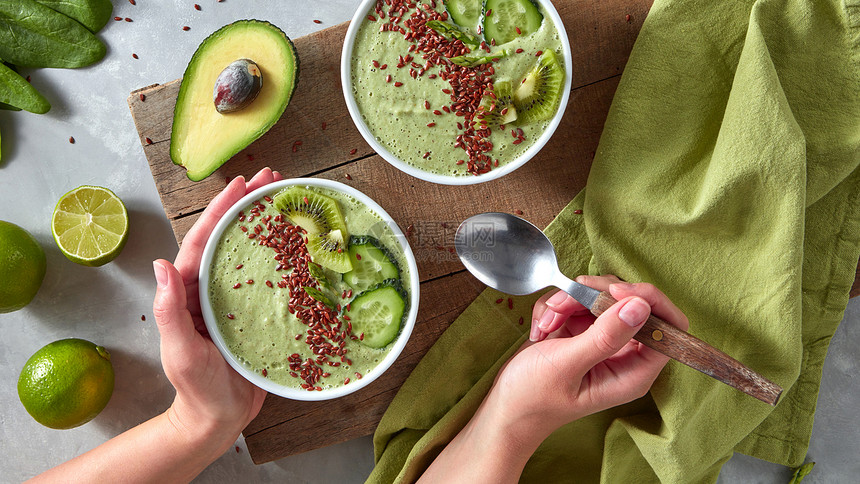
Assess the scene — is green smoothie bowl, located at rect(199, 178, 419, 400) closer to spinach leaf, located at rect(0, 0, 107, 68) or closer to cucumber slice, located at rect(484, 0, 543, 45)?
cucumber slice, located at rect(484, 0, 543, 45)

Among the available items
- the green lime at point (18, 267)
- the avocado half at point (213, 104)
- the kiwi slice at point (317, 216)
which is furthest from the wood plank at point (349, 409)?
the green lime at point (18, 267)

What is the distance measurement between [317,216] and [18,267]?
3.52 ft

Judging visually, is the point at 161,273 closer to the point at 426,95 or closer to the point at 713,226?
the point at 426,95

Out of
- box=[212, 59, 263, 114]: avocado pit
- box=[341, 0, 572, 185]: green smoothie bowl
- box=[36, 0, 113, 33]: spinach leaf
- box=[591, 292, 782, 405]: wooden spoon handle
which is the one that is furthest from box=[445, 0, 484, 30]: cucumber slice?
box=[36, 0, 113, 33]: spinach leaf

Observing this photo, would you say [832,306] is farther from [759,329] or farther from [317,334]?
[317,334]

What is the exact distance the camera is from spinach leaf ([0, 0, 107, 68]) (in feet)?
6.25

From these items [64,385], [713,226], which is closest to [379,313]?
[713,226]

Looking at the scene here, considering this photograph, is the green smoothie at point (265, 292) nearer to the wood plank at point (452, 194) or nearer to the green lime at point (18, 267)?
the wood plank at point (452, 194)

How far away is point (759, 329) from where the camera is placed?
64.6 inches

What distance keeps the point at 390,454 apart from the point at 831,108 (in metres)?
1.62

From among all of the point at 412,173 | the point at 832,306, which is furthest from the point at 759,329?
the point at 412,173

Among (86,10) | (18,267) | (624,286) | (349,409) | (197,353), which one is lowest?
(349,409)

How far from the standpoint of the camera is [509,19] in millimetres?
1579

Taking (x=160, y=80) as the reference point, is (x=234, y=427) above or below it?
below
